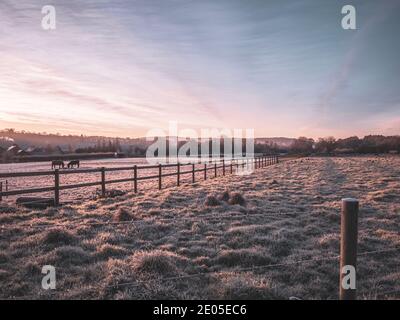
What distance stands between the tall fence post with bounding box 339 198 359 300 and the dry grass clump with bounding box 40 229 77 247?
551cm

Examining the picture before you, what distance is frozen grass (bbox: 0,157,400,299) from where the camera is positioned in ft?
15.4

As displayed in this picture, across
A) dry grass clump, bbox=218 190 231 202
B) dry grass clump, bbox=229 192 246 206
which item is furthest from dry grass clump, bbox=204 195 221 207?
dry grass clump, bbox=218 190 231 202

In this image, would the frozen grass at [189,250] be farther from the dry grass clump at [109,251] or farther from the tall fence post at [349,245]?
the tall fence post at [349,245]

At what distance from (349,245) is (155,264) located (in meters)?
3.11

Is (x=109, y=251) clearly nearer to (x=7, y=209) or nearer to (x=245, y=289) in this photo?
(x=245, y=289)

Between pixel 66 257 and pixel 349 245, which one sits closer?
pixel 349 245

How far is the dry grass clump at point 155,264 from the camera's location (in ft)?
17.4

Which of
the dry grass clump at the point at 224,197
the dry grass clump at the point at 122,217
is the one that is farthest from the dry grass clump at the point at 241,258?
the dry grass clump at the point at 224,197

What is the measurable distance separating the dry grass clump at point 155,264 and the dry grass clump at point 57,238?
212 centimetres

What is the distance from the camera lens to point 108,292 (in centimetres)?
457

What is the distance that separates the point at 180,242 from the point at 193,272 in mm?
1681

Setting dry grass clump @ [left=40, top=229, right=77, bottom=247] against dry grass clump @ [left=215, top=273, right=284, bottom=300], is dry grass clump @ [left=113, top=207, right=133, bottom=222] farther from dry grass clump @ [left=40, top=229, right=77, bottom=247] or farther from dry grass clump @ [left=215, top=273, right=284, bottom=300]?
dry grass clump @ [left=215, top=273, right=284, bottom=300]

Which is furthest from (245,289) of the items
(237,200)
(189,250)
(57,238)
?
(237,200)

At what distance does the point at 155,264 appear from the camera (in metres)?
5.42
